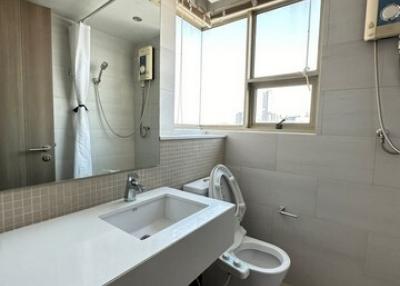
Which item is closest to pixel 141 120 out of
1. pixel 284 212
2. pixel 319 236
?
pixel 284 212

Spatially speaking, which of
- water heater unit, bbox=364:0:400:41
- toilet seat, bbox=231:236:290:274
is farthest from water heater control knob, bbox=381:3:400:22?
toilet seat, bbox=231:236:290:274

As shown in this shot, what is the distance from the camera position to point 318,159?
5.00ft

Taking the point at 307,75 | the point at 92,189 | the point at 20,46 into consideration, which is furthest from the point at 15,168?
the point at 307,75

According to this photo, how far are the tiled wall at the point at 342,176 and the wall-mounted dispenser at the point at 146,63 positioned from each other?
3.16ft

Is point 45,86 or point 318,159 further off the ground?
point 45,86

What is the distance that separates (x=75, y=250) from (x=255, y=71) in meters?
1.83

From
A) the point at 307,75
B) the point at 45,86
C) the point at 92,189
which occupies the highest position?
the point at 307,75

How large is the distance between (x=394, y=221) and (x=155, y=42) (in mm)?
1865

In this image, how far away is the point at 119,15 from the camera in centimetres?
127

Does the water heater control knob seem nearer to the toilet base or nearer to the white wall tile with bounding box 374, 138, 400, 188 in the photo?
the white wall tile with bounding box 374, 138, 400, 188

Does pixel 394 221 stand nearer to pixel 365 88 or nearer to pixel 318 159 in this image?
pixel 318 159

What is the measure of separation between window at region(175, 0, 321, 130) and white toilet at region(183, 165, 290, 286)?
2.20ft

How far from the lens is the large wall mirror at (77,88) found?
0.87m

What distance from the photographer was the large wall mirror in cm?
87
